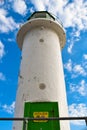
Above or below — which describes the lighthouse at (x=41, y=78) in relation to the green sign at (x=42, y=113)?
above

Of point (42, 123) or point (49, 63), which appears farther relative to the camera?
point (49, 63)

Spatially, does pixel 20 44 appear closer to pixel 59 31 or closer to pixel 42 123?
pixel 59 31

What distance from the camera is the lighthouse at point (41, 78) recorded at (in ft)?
23.1

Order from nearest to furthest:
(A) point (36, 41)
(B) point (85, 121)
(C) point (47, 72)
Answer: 1. (B) point (85, 121)
2. (C) point (47, 72)
3. (A) point (36, 41)

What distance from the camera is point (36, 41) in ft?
30.4

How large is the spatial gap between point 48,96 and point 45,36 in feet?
10.8

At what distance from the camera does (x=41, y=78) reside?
25.9ft

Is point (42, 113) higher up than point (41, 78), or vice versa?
point (41, 78)

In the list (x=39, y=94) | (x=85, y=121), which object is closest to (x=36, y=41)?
(x=39, y=94)

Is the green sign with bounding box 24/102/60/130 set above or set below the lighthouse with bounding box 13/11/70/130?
below

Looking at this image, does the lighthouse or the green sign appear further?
the lighthouse

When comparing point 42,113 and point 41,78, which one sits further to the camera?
point 41,78

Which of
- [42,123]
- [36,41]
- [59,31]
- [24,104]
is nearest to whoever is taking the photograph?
[42,123]

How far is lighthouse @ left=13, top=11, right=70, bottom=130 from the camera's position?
7.04 m
